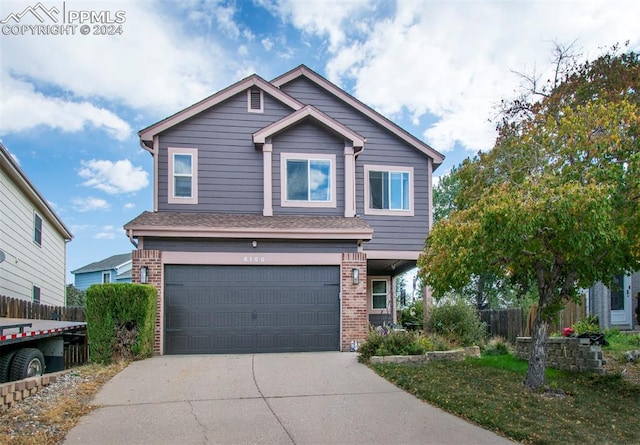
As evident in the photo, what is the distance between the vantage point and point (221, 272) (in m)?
13.8

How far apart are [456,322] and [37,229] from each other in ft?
46.1

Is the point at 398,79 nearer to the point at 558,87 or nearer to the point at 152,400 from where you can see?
the point at 558,87

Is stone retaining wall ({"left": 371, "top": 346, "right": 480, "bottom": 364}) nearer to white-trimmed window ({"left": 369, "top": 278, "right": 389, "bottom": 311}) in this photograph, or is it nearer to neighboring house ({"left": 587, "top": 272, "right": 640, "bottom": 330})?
white-trimmed window ({"left": 369, "top": 278, "right": 389, "bottom": 311})

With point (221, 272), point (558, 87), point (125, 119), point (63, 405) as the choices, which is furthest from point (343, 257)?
point (558, 87)

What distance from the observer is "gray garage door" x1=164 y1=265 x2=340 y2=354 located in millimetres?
13477

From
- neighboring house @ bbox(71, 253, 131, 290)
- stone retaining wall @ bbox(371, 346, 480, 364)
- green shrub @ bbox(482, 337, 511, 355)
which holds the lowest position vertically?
green shrub @ bbox(482, 337, 511, 355)

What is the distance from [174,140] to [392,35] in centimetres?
662

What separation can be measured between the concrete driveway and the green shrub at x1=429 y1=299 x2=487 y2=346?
15.0ft

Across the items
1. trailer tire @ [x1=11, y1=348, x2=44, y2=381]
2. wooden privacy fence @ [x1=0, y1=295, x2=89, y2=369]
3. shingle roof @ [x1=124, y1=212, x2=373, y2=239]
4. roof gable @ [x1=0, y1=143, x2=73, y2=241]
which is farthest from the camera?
roof gable @ [x1=0, y1=143, x2=73, y2=241]

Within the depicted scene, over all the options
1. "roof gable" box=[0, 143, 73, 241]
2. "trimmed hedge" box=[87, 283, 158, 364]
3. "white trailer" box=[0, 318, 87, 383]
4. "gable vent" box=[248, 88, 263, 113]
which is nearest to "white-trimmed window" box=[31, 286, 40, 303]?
"roof gable" box=[0, 143, 73, 241]

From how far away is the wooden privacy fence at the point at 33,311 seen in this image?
12.5 meters

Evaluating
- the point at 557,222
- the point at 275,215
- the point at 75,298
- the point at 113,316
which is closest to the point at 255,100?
the point at 275,215

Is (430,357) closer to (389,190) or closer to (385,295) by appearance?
(389,190)

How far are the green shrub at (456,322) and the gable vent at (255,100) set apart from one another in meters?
7.63
